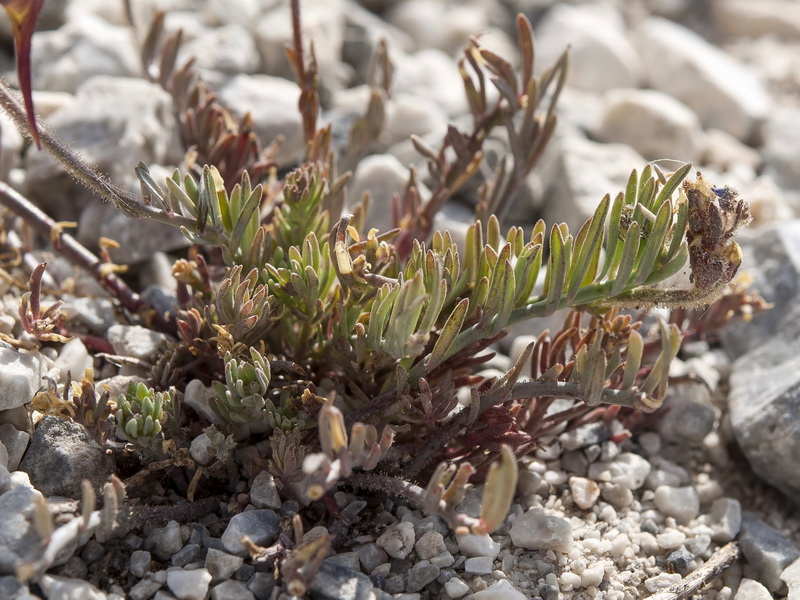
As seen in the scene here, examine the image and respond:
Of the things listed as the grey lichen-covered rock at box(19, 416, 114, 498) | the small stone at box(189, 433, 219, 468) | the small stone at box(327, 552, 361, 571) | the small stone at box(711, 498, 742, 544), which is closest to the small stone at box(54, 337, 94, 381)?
the grey lichen-covered rock at box(19, 416, 114, 498)

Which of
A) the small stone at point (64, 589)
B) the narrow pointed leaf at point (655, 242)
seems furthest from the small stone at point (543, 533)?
the small stone at point (64, 589)

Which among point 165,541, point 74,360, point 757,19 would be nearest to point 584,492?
point 165,541

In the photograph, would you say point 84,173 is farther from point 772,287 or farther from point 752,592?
point 772,287

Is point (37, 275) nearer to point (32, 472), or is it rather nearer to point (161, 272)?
point (32, 472)

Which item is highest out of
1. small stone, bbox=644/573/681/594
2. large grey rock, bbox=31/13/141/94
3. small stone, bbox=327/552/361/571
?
large grey rock, bbox=31/13/141/94

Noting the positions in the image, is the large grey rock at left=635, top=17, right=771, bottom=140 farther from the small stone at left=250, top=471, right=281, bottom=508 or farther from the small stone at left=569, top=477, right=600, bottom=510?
the small stone at left=250, top=471, right=281, bottom=508

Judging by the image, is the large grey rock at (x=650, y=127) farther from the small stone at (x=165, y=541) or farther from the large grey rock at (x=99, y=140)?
the small stone at (x=165, y=541)

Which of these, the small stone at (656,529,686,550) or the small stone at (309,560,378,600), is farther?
the small stone at (656,529,686,550)
